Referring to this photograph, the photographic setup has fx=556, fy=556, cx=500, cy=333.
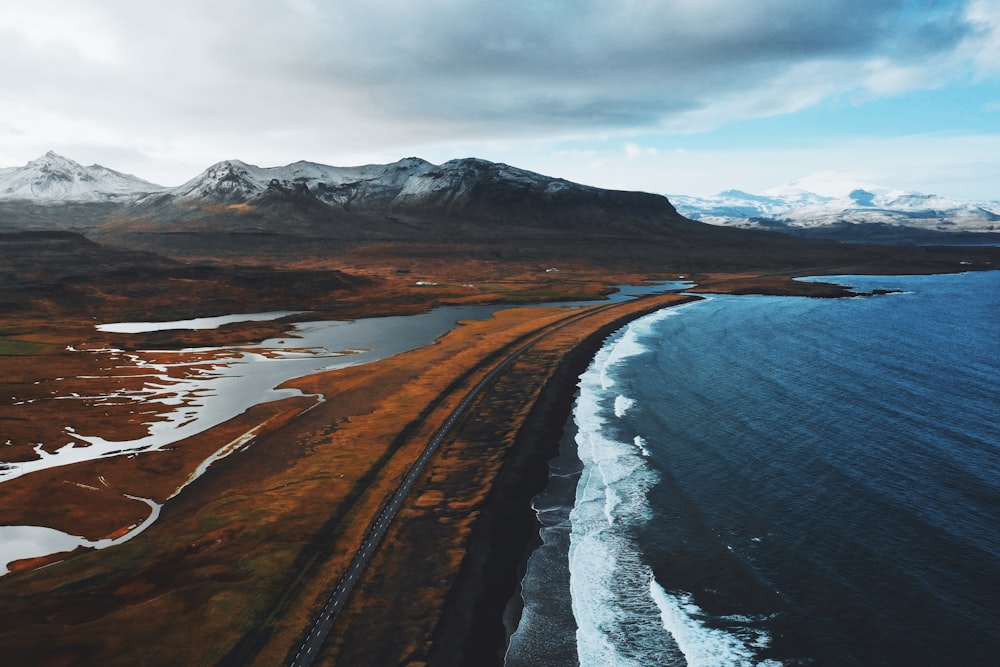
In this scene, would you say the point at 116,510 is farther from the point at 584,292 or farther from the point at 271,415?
the point at 584,292

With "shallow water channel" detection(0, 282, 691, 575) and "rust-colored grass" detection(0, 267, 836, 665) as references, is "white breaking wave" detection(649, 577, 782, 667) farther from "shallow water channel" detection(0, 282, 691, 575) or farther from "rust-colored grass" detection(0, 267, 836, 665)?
"shallow water channel" detection(0, 282, 691, 575)

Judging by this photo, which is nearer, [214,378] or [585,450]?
[585,450]

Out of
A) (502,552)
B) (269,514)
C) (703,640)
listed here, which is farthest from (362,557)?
(703,640)

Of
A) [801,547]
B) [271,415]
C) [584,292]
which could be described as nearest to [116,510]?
[271,415]

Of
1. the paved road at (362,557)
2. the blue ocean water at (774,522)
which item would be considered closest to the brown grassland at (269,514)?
the paved road at (362,557)

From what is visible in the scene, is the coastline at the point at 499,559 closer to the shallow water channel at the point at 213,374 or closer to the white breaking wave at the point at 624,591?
the white breaking wave at the point at 624,591

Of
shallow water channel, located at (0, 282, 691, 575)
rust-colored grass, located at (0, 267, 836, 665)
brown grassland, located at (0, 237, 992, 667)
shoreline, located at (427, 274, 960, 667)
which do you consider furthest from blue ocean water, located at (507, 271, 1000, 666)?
shallow water channel, located at (0, 282, 691, 575)
